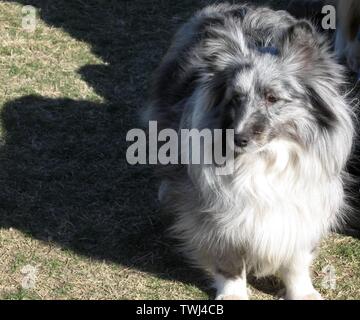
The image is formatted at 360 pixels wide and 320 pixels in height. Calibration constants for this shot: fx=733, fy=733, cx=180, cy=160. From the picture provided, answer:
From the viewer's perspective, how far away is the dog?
3.20 m

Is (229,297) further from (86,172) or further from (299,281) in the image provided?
(86,172)

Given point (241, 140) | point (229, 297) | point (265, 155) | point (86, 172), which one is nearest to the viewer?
point (241, 140)

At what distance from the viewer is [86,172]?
15.2 feet

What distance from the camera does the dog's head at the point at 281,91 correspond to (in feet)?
10.3

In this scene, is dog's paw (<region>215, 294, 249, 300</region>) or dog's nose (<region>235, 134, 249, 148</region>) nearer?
dog's nose (<region>235, 134, 249, 148</region>)

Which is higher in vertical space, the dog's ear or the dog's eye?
the dog's ear

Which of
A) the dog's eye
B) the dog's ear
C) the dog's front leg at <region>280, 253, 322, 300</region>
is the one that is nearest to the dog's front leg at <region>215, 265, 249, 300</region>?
the dog's front leg at <region>280, 253, 322, 300</region>

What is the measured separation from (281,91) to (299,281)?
40.3 inches

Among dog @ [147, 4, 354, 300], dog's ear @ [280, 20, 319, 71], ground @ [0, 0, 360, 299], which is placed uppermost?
dog's ear @ [280, 20, 319, 71]

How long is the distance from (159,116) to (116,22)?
8.81 feet

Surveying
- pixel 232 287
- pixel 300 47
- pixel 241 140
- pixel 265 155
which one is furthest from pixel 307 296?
pixel 300 47

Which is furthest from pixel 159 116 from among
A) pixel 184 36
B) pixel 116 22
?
pixel 116 22

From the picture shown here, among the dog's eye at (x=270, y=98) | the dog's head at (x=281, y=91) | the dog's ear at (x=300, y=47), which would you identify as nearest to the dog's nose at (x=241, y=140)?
the dog's head at (x=281, y=91)

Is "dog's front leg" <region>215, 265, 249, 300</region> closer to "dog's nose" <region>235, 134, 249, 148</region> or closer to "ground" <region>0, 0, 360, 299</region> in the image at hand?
"ground" <region>0, 0, 360, 299</region>
